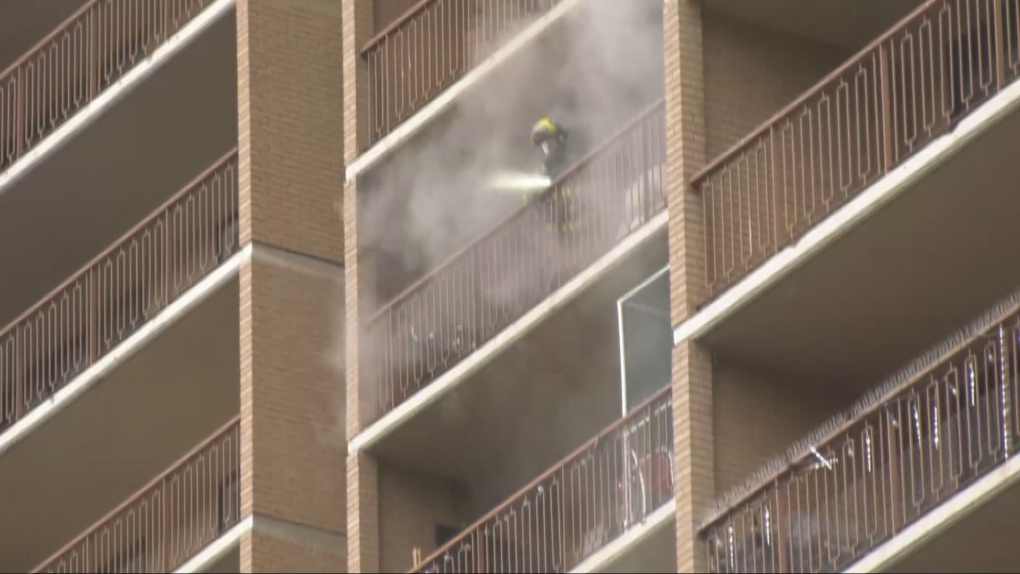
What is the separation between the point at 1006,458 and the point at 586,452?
208 inches

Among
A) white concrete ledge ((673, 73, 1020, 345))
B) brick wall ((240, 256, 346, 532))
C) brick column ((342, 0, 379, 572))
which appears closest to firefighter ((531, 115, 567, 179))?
brick column ((342, 0, 379, 572))

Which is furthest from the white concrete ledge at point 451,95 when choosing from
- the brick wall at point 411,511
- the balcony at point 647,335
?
the balcony at point 647,335

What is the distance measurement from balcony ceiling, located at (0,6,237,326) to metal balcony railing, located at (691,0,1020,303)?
7655 millimetres

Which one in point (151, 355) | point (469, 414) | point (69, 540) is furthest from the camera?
point (69, 540)

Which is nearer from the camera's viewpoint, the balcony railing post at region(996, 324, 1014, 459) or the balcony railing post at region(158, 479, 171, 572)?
the balcony railing post at region(996, 324, 1014, 459)

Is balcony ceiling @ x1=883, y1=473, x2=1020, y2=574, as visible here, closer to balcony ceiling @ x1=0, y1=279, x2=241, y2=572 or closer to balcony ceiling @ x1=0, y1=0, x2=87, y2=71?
balcony ceiling @ x1=0, y1=279, x2=241, y2=572

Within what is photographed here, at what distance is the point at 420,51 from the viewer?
32.8m

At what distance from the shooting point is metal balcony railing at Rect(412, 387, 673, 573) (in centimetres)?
2825

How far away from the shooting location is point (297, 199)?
3300 centimetres

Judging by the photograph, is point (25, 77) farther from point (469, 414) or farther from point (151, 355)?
point (469, 414)

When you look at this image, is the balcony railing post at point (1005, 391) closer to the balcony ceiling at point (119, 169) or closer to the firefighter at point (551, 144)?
the firefighter at point (551, 144)

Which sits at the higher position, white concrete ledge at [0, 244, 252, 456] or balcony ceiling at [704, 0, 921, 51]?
balcony ceiling at [704, 0, 921, 51]

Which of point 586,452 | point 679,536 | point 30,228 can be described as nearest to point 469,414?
point 586,452

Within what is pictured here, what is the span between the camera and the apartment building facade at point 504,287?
26.3 m
